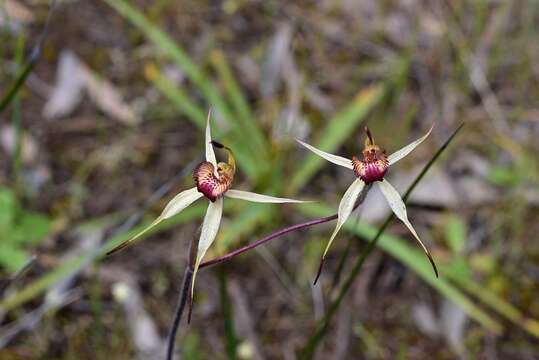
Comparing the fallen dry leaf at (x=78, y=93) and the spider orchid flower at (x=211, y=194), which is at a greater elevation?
the fallen dry leaf at (x=78, y=93)

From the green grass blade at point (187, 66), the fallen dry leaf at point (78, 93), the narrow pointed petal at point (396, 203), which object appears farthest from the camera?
the fallen dry leaf at point (78, 93)

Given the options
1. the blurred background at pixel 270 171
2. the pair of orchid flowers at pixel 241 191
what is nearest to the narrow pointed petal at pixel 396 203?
the pair of orchid flowers at pixel 241 191

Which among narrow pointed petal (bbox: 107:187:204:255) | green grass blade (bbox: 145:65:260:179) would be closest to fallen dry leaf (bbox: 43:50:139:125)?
green grass blade (bbox: 145:65:260:179)

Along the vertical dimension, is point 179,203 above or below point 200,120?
below

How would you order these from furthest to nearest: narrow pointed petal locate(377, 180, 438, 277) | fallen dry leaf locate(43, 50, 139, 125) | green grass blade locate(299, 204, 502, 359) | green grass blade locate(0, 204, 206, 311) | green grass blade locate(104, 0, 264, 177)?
fallen dry leaf locate(43, 50, 139, 125) < green grass blade locate(104, 0, 264, 177) < green grass blade locate(299, 204, 502, 359) < green grass blade locate(0, 204, 206, 311) < narrow pointed petal locate(377, 180, 438, 277)

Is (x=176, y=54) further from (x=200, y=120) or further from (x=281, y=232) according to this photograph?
(x=281, y=232)

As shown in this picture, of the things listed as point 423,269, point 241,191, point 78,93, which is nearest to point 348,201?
point 241,191

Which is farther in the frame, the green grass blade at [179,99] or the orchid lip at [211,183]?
the green grass blade at [179,99]

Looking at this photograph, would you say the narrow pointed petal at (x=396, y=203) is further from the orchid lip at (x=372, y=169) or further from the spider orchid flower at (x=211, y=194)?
the spider orchid flower at (x=211, y=194)

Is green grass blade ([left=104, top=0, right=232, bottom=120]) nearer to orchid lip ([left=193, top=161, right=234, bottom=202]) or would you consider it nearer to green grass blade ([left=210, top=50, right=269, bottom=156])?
green grass blade ([left=210, top=50, right=269, bottom=156])
